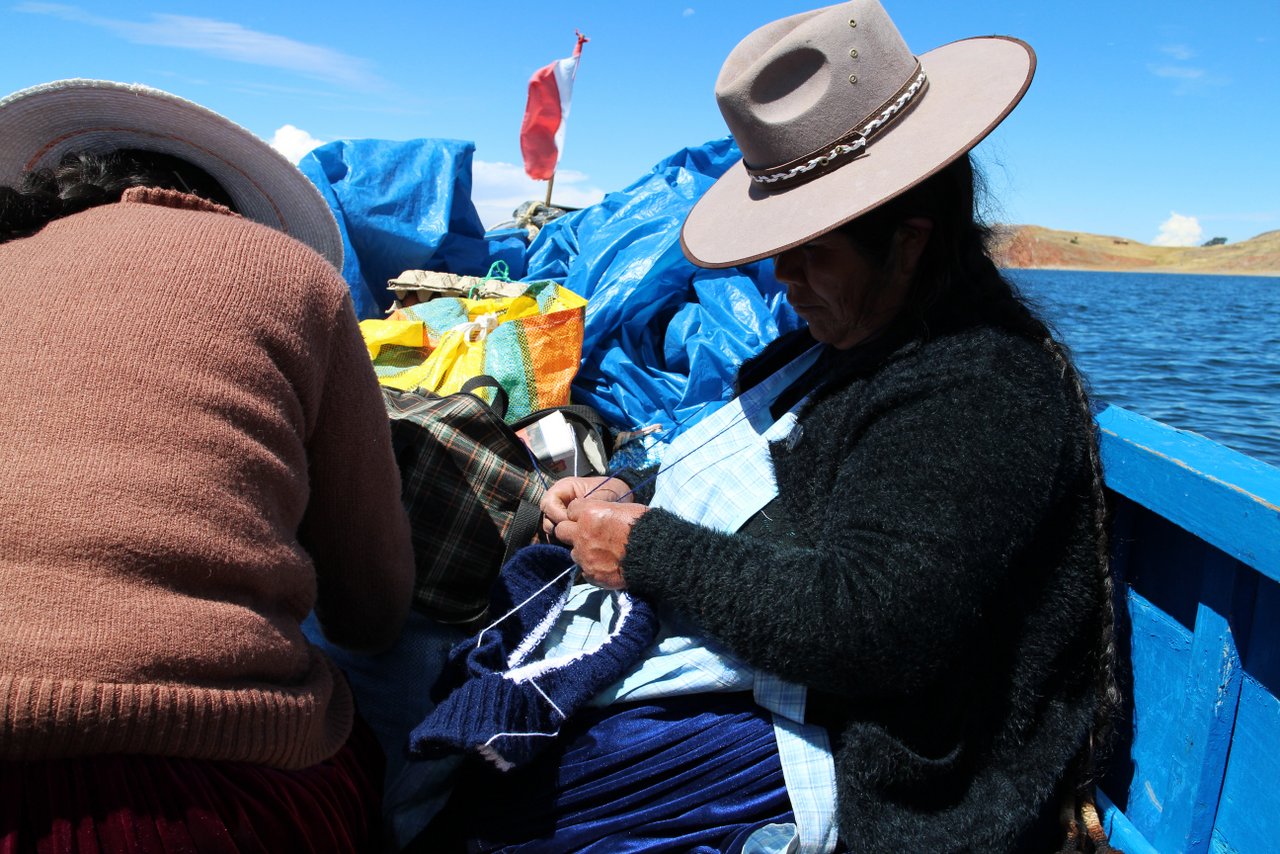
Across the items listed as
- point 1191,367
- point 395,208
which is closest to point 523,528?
point 395,208

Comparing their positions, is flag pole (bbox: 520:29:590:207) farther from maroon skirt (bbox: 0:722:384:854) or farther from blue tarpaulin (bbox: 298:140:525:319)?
maroon skirt (bbox: 0:722:384:854)

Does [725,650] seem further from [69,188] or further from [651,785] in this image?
[69,188]

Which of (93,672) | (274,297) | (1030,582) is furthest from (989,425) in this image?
(93,672)

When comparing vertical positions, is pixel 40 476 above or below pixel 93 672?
above

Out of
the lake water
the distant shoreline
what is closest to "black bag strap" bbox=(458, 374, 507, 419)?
the lake water

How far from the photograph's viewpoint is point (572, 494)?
187 centimetres

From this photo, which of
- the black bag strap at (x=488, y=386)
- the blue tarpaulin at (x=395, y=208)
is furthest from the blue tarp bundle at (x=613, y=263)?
the black bag strap at (x=488, y=386)

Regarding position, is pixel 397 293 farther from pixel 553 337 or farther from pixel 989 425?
pixel 989 425

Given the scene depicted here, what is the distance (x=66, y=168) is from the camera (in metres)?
1.36

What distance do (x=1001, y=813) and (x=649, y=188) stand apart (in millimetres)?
3346

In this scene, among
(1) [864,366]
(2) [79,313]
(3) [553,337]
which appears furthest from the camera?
(3) [553,337]

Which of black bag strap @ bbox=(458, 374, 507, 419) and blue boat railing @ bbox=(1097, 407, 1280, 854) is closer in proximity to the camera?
blue boat railing @ bbox=(1097, 407, 1280, 854)

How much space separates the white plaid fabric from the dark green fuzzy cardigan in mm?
43

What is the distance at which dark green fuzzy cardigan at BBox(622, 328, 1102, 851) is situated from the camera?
117 centimetres
